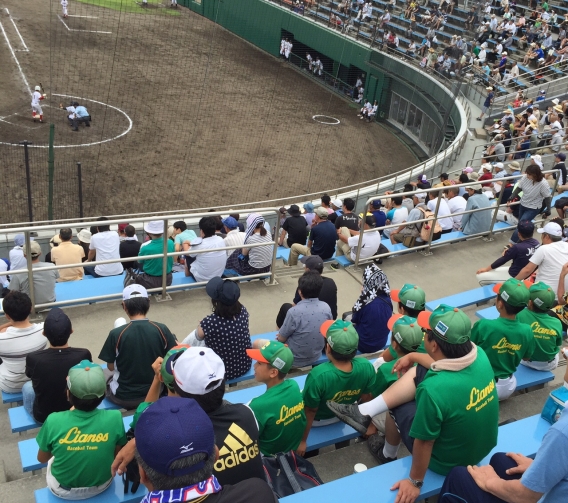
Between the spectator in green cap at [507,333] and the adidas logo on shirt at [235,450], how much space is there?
7.27 ft

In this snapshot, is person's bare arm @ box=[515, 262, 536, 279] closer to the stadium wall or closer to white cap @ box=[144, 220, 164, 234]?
white cap @ box=[144, 220, 164, 234]

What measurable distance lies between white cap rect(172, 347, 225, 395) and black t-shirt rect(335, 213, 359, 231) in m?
5.74

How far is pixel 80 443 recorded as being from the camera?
3.33 meters

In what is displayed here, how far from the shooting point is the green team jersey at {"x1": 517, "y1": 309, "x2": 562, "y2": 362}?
479 centimetres

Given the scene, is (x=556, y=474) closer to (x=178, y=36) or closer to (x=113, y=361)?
(x=113, y=361)

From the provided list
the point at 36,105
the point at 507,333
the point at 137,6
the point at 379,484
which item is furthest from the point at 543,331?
the point at 137,6

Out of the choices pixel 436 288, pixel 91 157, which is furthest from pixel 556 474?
pixel 91 157

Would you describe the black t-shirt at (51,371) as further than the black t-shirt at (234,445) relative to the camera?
Yes

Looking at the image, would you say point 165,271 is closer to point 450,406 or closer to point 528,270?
point 528,270

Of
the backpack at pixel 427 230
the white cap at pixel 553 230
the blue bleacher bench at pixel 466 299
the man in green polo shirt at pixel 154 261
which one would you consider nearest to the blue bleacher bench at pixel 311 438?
the blue bleacher bench at pixel 466 299

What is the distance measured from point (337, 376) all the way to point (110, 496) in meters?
1.51

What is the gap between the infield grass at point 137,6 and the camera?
36625 mm

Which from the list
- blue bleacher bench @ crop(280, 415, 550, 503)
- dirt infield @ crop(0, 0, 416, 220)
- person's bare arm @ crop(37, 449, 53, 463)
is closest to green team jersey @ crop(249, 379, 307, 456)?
blue bleacher bench @ crop(280, 415, 550, 503)

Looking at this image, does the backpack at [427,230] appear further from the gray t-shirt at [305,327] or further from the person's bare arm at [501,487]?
the person's bare arm at [501,487]
